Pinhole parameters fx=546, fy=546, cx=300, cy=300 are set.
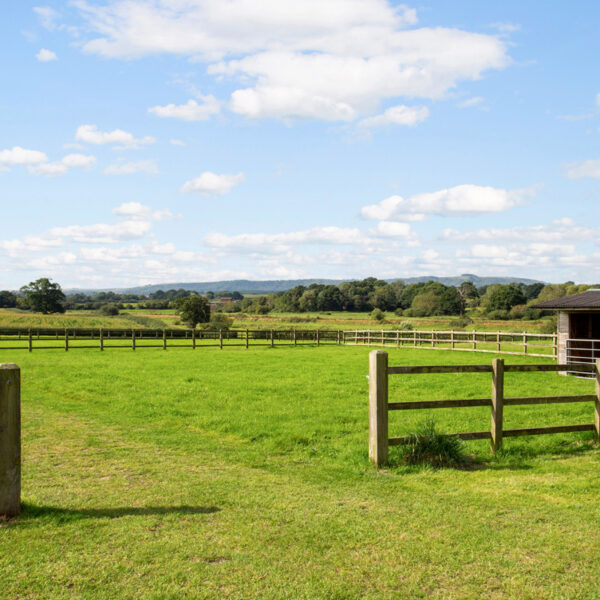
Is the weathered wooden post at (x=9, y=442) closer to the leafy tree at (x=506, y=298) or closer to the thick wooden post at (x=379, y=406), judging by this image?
the thick wooden post at (x=379, y=406)

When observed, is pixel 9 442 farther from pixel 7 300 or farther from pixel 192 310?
pixel 7 300

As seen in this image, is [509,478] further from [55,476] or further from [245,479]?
[55,476]

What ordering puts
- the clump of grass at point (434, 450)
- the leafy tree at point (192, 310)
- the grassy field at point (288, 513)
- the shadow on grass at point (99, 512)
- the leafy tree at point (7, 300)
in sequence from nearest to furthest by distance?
1. the grassy field at point (288, 513)
2. the shadow on grass at point (99, 512)
3. the clump of grass at point (434, 450)
4. the leafy tree at point (192, 310)
5. the leafy tree at point (7, 300)

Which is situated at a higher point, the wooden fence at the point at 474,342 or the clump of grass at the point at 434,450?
the clump of grass at the point at 434,450

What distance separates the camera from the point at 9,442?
4.98m

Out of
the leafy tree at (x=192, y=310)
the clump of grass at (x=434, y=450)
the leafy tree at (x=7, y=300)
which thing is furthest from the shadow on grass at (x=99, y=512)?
the leafy tree at (x=7, y=300)

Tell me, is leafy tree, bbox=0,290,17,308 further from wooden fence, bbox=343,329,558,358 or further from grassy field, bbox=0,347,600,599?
grassy field, bbox=0,347,600,599

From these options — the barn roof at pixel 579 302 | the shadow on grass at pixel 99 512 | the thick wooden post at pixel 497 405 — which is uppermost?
the barn roof at pixel 579 302

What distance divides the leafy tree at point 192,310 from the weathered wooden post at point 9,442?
69.4 meters

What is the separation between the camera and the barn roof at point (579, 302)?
786 inches

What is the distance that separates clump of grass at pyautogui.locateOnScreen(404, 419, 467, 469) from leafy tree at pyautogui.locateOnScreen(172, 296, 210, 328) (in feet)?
223

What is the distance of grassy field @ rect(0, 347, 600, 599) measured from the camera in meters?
3.95

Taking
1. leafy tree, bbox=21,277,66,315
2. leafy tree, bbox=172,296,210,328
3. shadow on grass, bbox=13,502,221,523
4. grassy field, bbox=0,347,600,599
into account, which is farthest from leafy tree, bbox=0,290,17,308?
shadow on grass, bbox=13,502,221,523

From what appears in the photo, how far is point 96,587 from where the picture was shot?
3811 mm
